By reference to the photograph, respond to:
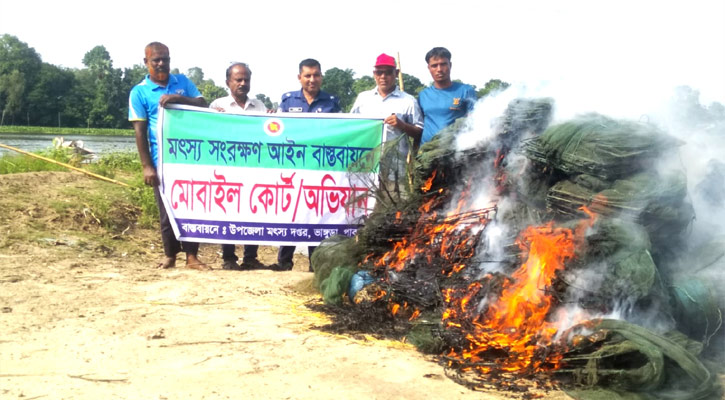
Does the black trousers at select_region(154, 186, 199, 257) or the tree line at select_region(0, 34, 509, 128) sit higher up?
the tree line at select_region(0, 34, 509, 128)

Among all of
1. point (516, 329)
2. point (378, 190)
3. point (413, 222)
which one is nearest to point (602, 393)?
point (516, 329)

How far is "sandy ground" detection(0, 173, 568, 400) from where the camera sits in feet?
11.8

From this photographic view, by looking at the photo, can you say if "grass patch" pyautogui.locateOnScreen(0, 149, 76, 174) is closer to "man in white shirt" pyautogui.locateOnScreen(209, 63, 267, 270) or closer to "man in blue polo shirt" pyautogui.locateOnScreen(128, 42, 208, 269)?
"man in blue polo shirt" pyautogui.locateOnScreen(128, 42, 208, 269)

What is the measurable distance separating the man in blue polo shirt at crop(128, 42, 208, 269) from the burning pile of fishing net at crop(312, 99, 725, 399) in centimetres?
244

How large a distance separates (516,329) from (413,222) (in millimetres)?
1452

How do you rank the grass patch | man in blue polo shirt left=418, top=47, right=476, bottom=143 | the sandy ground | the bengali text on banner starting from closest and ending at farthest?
the sandy ground, man in blue polo shirt left=418, top=47, right=476, bottom=143, the bengali text on banner, the grass patch

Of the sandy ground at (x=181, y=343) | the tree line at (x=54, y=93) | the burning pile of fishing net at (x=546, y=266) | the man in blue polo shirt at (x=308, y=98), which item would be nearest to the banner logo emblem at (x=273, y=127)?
the man in blue polo shirt at (x=308, y=98)

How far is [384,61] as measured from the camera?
687 centimetres

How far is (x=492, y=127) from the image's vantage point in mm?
5258

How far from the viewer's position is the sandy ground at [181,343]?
142 inches

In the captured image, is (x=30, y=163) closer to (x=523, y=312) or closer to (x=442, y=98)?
(x=442, y=98)

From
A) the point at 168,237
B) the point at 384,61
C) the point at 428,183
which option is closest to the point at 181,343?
the point at 428,183

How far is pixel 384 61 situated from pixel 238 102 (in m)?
1.76

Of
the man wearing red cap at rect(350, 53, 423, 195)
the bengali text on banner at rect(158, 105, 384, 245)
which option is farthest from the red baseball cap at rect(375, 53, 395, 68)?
the bengali text on banner at rect(158, 105, 384, 245)
